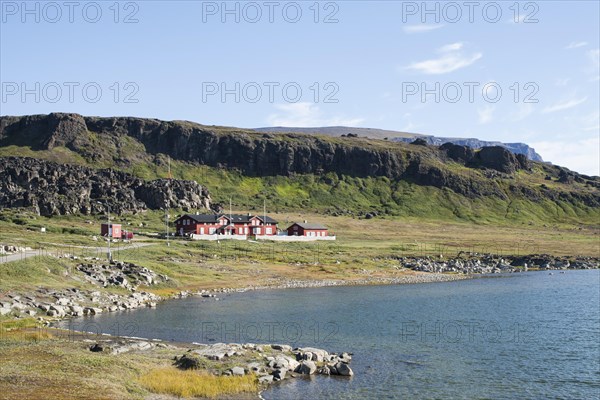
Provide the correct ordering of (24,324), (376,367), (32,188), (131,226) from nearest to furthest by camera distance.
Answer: (376,367), (24,324), (131,226), (32,188)

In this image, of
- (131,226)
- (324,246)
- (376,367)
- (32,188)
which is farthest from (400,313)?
(32,188)

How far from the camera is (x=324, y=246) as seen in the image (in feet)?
479

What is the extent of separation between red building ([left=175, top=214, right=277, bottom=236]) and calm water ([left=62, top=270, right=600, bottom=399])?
200 feet

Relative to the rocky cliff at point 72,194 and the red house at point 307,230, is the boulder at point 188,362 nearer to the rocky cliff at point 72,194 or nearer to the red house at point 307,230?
the red house at point 307,230

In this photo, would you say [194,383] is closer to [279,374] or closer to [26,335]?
[279,374]

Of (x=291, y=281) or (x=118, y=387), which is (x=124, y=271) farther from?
(x=118, y=387)

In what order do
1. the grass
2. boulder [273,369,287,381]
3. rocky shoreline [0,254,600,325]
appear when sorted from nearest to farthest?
boulder [273,369,287,381]
rocky shoreline [0,254,600,325]
the grass

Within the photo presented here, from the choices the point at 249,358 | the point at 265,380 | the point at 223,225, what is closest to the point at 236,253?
the point at 223,225

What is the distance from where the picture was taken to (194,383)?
119 ft

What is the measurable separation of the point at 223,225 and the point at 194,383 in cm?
11665

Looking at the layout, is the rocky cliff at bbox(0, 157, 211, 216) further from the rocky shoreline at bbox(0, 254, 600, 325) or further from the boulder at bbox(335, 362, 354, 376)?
the boulder at bbox(335, 362, 354, 376)

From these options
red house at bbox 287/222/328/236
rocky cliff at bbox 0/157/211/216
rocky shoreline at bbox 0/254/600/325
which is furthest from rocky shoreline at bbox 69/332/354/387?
rocky cliff at bbox 0/157/211/216

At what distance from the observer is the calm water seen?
1602 inches

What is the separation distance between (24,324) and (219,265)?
55.5 meters
